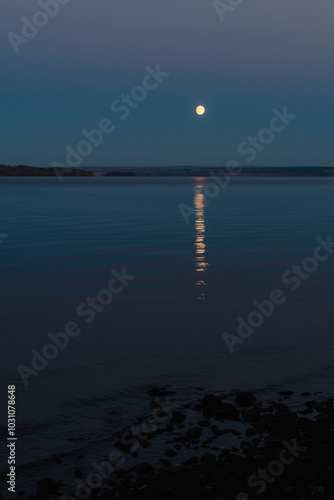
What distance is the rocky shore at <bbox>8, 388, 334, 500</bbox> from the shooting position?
8055mm

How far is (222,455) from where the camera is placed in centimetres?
911

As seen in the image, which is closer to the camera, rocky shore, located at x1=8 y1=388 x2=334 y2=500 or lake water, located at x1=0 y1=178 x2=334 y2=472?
rocky shore, located at x1=8 y1=388 x2=334 y2=500

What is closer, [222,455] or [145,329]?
[222,455]

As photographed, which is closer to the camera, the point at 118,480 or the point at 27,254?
the point at 118,480

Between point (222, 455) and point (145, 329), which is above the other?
point (145, 329)

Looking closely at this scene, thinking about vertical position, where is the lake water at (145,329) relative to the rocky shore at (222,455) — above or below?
above

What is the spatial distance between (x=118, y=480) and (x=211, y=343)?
7.21m

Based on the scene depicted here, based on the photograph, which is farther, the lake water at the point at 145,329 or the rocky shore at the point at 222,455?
the lake water at the point at 145,329

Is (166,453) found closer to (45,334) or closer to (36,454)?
A: (36,454)

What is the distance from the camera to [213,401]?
A: 11.2 meters

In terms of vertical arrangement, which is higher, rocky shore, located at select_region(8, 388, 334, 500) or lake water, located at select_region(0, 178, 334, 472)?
lake water, located at select_region(0, 178, 334, 472)

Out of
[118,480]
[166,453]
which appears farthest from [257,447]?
[118,480]

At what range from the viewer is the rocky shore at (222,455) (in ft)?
26.4

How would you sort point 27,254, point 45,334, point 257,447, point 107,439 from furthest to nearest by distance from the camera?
point 27,254 < point 45,334 < point 107,439 < point 257,447
